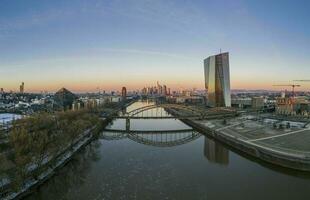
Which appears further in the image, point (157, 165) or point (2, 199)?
point (157, 165)

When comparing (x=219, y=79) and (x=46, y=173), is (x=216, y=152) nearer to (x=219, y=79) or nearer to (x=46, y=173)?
(x=46, y=173)

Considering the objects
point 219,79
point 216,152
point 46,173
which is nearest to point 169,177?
point 46,173

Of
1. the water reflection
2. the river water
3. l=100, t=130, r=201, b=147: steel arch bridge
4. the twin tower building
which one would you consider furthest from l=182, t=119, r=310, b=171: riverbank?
the twin tower building

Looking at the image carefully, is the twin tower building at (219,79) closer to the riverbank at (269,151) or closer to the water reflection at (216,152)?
the riverbank at (269,151)

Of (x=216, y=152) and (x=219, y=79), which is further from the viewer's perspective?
(x=219, y=79)

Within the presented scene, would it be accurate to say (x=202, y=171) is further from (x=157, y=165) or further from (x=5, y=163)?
(x=5, y=163)

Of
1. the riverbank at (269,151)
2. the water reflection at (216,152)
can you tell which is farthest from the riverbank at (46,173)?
the riverbank at (269,151)

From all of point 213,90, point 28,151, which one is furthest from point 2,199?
point 213,90
